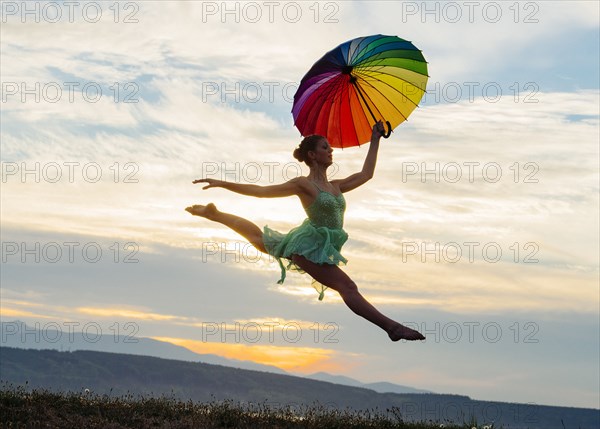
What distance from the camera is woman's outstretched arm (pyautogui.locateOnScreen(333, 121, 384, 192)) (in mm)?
13297

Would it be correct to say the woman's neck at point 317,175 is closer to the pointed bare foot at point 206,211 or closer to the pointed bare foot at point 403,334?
the pointed bare foot at point 206,211

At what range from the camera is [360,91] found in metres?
14.0

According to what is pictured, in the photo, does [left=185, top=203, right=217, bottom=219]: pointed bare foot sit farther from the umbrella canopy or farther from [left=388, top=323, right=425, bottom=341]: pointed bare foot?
[left=388, top=323, right=425, bottom=341]: pointed bare foot

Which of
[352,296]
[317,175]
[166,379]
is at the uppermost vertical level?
[317,175]

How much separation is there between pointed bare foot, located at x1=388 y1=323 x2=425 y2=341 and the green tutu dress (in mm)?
1348

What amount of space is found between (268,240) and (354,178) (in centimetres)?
168

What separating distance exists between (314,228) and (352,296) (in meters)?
1.20

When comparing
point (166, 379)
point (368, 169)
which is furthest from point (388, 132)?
point (166, 379)

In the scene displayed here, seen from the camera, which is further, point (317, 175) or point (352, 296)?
point (317, 175)

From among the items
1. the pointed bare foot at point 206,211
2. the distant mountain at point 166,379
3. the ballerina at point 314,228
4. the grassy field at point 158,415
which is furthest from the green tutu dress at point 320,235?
the distant mountain at point 166,379

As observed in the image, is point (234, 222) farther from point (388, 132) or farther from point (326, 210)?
point (388, 132)

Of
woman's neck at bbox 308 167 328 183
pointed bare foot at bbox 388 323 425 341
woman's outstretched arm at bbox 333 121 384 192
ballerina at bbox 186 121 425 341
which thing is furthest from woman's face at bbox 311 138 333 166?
pointed bare foot at bbox 388 323 425 341

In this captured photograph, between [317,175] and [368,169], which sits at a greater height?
[368,169]

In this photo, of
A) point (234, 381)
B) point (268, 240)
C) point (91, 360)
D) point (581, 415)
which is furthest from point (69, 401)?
point (91, 360)
